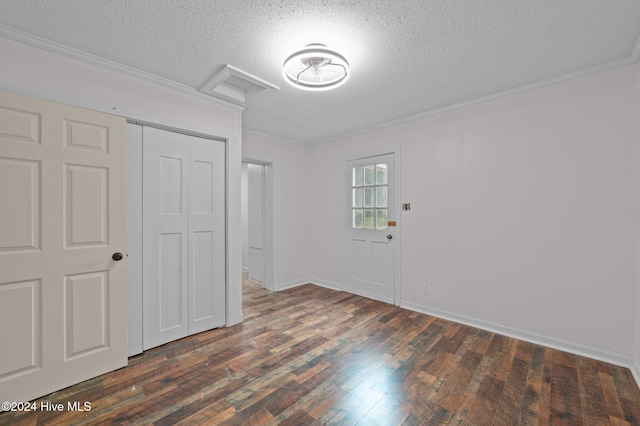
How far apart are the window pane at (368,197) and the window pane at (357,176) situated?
7.0 inches

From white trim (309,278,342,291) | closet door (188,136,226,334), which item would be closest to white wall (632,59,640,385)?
white trim (309,278,342,291)

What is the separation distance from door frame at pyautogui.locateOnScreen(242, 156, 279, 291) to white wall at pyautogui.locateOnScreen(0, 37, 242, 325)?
1252mm

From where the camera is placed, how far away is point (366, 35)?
1.92m

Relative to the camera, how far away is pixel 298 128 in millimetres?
3984

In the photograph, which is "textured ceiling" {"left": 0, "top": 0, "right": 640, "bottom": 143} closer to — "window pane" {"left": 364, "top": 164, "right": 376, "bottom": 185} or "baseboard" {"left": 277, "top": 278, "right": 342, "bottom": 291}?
"window pane" {"left": 364, "top": 164, "right": 376, "bottom": 185}

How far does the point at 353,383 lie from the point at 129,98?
300 cm

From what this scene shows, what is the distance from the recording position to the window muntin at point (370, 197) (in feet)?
12.8

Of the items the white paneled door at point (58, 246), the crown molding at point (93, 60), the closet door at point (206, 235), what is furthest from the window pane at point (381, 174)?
the white paneled door at point (58, 246)

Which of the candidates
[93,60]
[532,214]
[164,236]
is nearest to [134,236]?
[164,236]

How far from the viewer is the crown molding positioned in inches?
72.7

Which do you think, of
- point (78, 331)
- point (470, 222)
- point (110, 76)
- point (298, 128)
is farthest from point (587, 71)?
point (78, 331)

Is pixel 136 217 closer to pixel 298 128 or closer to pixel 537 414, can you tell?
pixel 298 128

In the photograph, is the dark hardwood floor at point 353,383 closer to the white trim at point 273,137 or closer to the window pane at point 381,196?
the window pane at point 381,196

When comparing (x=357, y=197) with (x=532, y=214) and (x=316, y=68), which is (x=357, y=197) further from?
(x=316, y=68)
